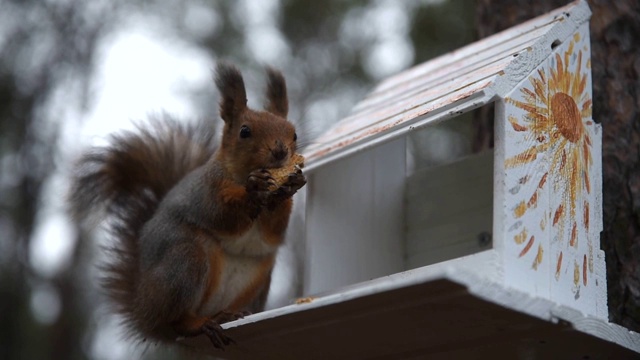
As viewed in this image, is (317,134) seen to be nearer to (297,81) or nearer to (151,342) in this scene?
(151,342)

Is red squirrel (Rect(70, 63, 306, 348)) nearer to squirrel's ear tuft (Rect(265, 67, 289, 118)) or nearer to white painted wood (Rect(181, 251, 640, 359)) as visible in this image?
squirrel's ear tuft (Rect(265, 67, 289, 118))

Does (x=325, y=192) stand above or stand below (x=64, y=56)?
below

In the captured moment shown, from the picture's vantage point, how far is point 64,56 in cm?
594

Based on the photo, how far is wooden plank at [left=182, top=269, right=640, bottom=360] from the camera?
1.64 meters

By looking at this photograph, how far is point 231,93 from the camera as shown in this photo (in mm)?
2629

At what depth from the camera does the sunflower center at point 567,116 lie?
6.79 ft

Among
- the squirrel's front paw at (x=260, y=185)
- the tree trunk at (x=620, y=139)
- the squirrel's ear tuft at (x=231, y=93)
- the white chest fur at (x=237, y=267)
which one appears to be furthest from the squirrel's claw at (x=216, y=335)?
the tree trunk at (x=620, y=139)

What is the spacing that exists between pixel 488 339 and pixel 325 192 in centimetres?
86

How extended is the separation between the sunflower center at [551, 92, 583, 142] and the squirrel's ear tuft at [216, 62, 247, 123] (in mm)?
926

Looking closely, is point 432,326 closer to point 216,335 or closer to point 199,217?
point 216,335

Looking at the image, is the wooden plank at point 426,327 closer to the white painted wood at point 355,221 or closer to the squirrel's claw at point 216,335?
the squirrel's claw at point 216,335

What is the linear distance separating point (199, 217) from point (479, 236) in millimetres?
759

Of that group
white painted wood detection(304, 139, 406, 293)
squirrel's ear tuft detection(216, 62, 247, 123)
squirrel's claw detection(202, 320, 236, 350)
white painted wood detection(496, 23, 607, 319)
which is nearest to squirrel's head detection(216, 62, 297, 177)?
squirrel's ear tuft detection(216, 62, 247, 123)

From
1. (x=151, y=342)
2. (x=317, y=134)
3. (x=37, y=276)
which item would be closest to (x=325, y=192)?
(x=317, y=134)
